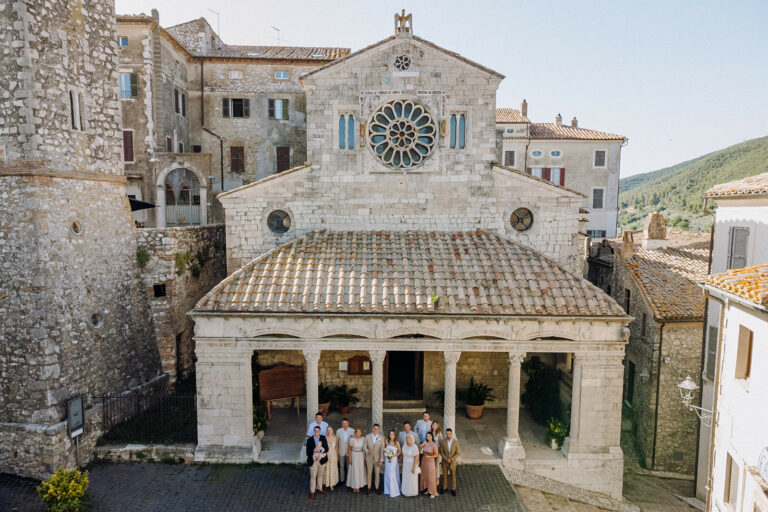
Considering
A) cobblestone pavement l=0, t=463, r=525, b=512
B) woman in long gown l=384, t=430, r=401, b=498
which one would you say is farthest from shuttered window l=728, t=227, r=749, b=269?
woman in long gown l=384, t=430, r=401, b=498

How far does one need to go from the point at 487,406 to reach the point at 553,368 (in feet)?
8.45

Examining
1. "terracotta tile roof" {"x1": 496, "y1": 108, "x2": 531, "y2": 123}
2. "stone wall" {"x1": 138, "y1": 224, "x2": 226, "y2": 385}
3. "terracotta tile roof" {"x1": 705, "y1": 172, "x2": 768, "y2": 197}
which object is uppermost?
"terracotta tile roof" {"x1": 496, "y1": 108, "x2": 531, "y2": 123}

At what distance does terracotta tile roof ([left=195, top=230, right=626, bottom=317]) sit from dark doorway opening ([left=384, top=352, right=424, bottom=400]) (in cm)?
406

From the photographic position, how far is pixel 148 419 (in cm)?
1478

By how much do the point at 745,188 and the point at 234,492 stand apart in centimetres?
1486

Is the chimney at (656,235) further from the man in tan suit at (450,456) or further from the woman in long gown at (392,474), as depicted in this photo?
the woman in long gown at (392,474)

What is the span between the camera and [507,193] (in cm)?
1589

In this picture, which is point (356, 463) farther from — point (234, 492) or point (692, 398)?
point (692, 398)

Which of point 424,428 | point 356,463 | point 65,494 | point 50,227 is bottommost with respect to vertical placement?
point 65,494

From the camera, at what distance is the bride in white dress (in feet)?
37.5

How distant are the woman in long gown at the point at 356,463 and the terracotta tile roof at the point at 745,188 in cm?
1136

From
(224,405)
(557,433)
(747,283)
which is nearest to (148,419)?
(224,405)

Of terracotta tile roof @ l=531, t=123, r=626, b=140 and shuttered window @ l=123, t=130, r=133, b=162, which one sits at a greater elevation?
terracotta tile roof @ l=531, t=123, r=626, b=140

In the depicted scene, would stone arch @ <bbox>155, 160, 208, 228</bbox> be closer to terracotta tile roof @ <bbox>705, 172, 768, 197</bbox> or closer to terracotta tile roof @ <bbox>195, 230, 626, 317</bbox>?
terracotta tile roof @ <bbox>195, 230, 626, 317</bbox>
